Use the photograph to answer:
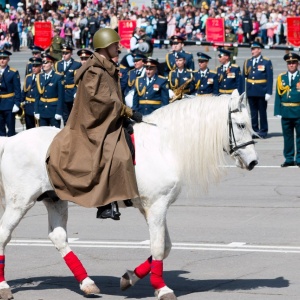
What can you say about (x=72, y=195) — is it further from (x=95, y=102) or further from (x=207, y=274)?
(x=207, y=274)

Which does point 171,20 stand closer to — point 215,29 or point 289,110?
point 215,29

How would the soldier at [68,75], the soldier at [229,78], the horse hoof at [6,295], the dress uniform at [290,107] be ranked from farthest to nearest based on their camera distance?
the soldier at [68,75] < the soldier at [229,78] < the dress uniform at [290,107] < the horse hoof at [6,295]

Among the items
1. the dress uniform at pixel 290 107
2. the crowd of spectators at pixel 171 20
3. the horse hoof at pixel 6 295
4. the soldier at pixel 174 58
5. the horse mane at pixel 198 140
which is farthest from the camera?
the crowd of spectators at pixel 171 20

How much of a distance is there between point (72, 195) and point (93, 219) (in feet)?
13.5

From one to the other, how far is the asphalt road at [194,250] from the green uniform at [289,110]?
8.78 ft

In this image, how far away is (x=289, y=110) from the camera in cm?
1797

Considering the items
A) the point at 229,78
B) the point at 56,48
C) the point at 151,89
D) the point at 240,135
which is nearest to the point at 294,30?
the point at 229,78

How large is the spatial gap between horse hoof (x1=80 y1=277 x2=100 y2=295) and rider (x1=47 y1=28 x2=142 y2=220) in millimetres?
613

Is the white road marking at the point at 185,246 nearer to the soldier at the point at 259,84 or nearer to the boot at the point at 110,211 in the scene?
the boot at the point at 110,211

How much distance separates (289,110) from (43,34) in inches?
617

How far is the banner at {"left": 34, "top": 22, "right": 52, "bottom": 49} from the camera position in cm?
3180

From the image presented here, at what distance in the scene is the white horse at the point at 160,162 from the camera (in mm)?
8414

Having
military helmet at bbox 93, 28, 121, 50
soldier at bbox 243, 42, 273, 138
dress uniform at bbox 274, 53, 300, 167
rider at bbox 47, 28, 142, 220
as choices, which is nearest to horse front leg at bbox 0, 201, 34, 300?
rider at bbox 47, 28, 142, 220

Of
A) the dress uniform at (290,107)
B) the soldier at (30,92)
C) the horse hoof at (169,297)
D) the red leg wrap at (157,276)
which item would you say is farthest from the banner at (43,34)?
the horse hoof at (169,297)
